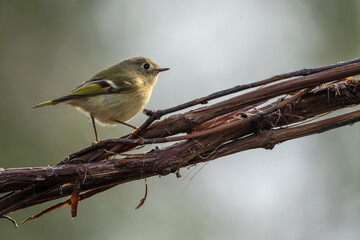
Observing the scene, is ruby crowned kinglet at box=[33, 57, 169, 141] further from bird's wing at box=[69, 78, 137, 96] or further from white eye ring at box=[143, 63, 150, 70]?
white eye ring at box=[143, 63, 150, 70]

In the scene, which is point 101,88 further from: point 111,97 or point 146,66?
point 146,66

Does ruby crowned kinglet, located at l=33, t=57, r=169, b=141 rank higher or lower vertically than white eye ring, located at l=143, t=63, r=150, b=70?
lower

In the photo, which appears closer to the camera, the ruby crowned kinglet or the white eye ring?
the ruby crowned kinglet

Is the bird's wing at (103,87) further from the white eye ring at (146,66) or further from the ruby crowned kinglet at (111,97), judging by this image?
the white eye ring at (146,66)

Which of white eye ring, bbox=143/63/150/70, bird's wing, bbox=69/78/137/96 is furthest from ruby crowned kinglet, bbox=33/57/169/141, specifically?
white eye ring, bbox=143/63/150/70

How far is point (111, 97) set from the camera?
372cm

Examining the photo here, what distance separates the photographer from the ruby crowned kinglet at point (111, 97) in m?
3.67

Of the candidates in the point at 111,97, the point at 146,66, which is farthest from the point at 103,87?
the point at 146,66

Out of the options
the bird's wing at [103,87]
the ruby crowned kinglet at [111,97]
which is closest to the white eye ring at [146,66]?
the ruby crowned kinglet at [111,97]

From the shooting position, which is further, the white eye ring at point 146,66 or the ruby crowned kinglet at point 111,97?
the white eye ring at point 146,66

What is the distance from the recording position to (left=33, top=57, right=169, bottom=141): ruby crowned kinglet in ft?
12.0

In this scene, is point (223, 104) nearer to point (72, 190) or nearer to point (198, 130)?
point (198, 130)

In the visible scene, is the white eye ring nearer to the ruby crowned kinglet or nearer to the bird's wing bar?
the ruby crowned kinglet

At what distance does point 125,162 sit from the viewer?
1.98m
